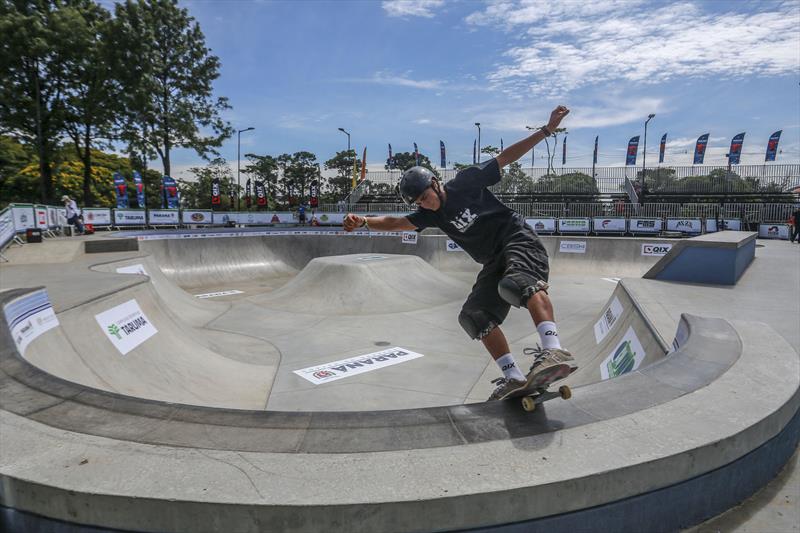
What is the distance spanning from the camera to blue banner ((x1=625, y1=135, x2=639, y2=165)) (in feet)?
152

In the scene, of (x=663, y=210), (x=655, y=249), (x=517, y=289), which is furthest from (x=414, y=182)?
(x=663, y=210)

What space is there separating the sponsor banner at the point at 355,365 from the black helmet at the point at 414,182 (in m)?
4.37

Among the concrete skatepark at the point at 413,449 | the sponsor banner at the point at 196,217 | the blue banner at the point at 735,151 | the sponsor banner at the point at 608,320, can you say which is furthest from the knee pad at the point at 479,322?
the blue banner at the point at 735,151

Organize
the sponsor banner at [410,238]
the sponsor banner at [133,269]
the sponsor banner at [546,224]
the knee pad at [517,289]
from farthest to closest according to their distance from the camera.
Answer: the sponsor banner at [546,224]
the sponsor banner at [410,238]
the sponsor banner at [133,269]
the knee pad at [517,289]

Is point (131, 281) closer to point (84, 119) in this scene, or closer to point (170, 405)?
point (170, 405)

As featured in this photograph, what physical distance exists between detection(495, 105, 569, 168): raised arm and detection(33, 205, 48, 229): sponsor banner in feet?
68.9

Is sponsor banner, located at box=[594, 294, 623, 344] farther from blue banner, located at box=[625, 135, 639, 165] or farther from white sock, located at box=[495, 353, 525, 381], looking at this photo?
blue banner, located at box=[625, 135, 639, 165]

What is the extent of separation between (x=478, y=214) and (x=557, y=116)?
101 cm

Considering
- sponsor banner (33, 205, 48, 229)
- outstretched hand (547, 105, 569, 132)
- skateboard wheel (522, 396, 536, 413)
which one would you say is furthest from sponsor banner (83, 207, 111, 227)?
skateboard wheel (522, 396, 536, 413)

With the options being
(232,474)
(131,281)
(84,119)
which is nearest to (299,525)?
(232,474)

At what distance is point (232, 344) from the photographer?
880cm

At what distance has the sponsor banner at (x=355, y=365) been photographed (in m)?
7.00

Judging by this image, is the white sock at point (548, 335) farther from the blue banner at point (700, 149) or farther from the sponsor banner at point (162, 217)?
the blue banner at point (700, 149)

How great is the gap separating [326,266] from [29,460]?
11.9m
